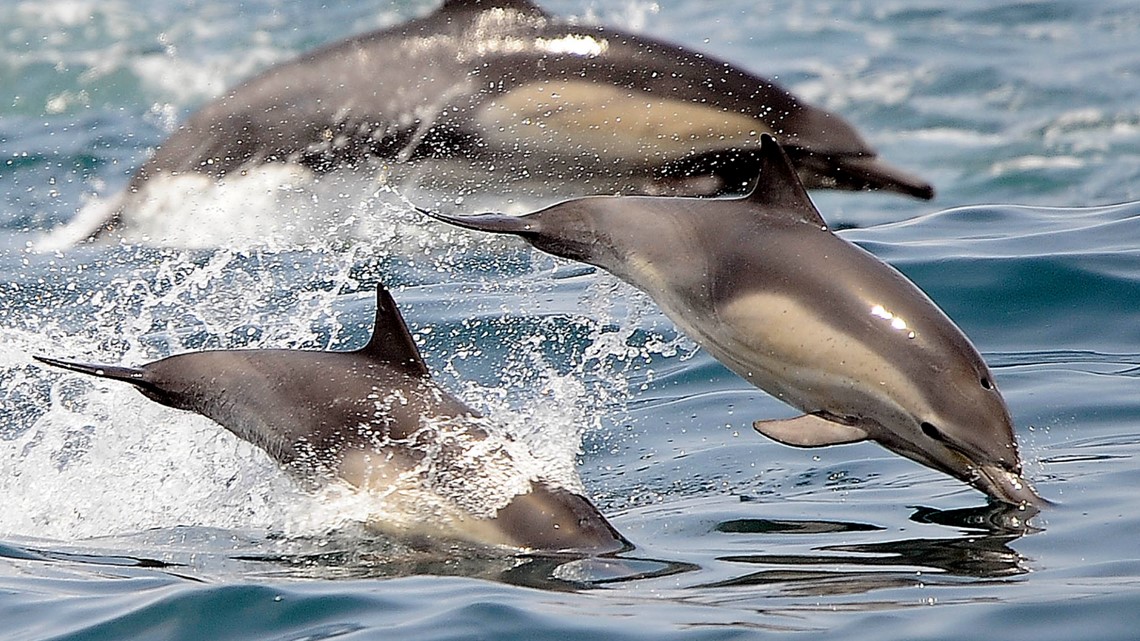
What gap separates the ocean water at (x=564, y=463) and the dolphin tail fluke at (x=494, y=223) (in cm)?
68

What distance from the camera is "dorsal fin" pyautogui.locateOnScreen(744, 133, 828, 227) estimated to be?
16.9 feet

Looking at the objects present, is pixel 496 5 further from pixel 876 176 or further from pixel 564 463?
pixel 564 463

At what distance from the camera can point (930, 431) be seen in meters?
4.98

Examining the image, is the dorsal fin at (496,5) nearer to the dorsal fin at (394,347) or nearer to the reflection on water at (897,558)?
the dorsal fin at (394,347)

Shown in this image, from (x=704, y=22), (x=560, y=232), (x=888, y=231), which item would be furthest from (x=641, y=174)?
(x=704, y=22)

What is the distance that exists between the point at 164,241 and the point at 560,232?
338cm

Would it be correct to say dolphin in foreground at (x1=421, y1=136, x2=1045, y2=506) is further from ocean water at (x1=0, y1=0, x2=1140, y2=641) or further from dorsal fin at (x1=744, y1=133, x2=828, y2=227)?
ocean water at (x1=0, y1=0, x2=1140, y2=641)

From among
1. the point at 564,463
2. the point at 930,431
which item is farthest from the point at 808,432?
the point at 564,463

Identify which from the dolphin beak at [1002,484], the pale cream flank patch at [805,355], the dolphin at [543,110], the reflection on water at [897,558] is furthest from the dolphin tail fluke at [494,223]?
the dolphin at [543,110]

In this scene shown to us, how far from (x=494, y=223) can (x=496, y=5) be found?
6.37 ft

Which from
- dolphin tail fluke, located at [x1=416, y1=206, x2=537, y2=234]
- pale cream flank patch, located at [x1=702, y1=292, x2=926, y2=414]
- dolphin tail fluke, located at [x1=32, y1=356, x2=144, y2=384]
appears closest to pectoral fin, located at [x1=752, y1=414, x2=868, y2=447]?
pale cream flank patch, located at [x1=702, y1=292, x2=926, y2=414]

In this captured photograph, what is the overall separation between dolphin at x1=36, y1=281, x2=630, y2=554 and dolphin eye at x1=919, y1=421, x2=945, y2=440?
33.7 inches

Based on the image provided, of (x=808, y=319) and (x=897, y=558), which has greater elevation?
(x=808, y=319)

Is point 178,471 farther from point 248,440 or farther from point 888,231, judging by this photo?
point 888,231
